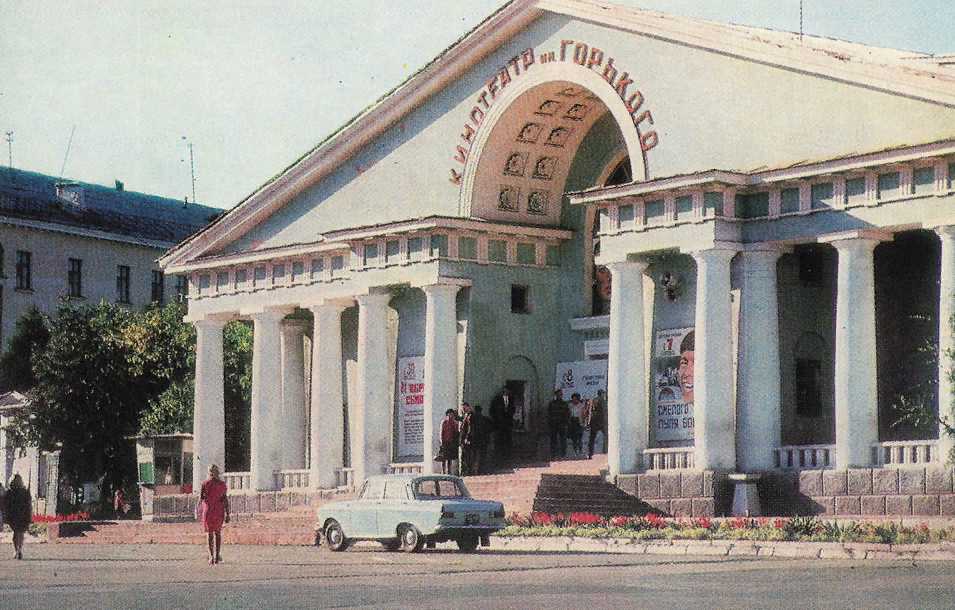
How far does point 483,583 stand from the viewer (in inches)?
872

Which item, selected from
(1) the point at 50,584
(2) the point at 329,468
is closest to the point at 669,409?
(2) the point at 329,468

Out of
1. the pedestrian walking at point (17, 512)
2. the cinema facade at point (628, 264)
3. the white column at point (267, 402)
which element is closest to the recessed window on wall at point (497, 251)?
the cinema facade at point (628, 264)

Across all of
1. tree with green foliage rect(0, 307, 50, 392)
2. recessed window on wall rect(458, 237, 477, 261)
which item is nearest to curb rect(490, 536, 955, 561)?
recessed window on wall rect(458, 237, 477, 261)

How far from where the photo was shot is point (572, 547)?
3109cm

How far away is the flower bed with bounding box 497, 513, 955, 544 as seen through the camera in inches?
1089

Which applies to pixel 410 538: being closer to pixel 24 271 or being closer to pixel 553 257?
pixel 553 257

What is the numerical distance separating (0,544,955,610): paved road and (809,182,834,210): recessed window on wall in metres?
10.3

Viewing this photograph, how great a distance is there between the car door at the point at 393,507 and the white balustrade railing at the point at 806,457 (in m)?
8.53

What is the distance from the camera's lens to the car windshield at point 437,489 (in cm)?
3206

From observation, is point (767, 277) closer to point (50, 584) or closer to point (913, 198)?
point (913, 198)

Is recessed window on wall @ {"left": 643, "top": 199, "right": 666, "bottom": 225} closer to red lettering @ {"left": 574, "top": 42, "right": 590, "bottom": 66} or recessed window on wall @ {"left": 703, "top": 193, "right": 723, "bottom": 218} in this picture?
recessed window on wall @ {"left": 703, "top": 193, "right": 723, "bottom": 218}

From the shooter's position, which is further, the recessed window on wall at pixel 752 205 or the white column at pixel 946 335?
the recessed window on wall at pixel 752 205

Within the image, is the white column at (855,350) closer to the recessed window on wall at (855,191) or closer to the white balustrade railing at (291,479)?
the recessed window on wall at (855,191)

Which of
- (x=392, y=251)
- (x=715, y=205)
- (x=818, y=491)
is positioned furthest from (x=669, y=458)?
(x=392, y=251)
